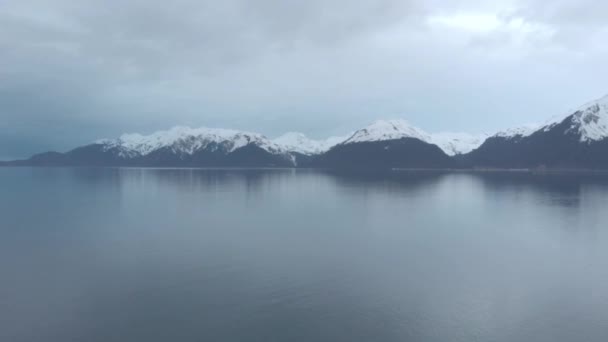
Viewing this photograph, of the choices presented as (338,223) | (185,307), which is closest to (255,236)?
(338,223)

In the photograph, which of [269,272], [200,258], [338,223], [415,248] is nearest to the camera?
[269,272]

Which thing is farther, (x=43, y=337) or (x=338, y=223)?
(x=338, y=223)

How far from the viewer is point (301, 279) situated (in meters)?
24.9

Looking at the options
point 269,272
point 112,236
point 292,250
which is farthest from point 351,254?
point 112,236

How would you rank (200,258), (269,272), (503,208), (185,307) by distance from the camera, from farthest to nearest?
(503,208) < (200,258) < (269,272) < (185,307)

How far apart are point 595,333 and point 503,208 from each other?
160 ft

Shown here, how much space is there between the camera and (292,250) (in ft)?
109

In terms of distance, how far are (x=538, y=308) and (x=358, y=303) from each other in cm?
939

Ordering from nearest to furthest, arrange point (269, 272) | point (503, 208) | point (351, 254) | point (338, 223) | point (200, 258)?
point (269, 272) < point (200, 258) < point (351, 254) < point (338, 223) < point (503, 208)

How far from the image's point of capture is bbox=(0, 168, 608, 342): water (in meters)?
18.3

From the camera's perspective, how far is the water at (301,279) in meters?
18.3

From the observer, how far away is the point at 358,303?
21203 mm

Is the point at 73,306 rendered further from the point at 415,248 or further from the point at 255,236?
the point at 415,248

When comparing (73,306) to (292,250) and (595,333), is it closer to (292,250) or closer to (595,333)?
(292,250)
